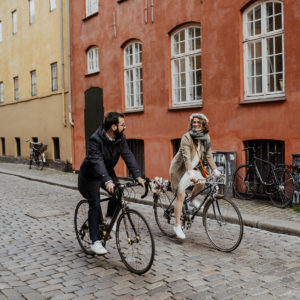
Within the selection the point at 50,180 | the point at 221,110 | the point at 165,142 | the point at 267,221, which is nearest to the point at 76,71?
the point at 50,180

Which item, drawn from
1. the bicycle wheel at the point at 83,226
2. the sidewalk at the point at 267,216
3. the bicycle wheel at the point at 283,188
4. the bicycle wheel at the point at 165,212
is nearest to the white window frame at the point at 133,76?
the sidewalk at the point at 267,216

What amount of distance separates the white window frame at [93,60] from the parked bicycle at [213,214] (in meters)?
11.0

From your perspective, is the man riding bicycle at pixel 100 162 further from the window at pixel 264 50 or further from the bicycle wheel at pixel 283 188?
the window at pixel 264 50

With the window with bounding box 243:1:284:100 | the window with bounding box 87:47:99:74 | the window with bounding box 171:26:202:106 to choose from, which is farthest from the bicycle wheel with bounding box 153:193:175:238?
the window with bounding box 87:47:99:74

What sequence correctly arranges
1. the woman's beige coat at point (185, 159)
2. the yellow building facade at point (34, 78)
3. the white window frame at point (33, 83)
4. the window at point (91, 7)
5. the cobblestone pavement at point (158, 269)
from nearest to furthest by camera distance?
the cobblestone pavement at point (158, 269) → the woman's beige coat at point (185, 159) → the window at point (91, 7) → the yellow building facade at point (34, 78) → the white window frame at point (33, 83)

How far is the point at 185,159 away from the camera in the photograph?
643cm

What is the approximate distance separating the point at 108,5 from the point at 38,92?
765 centimetres

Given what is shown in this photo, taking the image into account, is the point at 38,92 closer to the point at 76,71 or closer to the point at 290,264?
the point at 76,71

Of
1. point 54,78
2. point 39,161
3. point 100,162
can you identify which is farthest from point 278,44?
point 39,161

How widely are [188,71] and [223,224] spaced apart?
24.2ft

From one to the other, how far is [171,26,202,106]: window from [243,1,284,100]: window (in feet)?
5.75

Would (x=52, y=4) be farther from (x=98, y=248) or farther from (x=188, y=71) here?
(x=98, y=248)

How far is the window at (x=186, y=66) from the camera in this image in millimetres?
12484

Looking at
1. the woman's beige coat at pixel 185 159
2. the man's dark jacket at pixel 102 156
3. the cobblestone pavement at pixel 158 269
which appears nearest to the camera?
the cobblestone pavement at pixel 158 269
